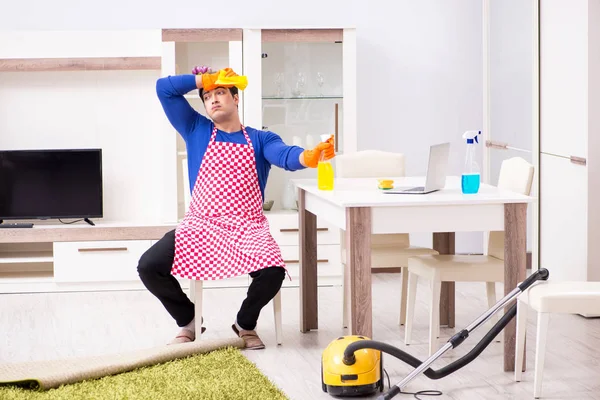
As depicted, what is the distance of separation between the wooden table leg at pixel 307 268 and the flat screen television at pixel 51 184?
5.79 ft

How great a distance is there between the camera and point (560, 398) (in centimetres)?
331

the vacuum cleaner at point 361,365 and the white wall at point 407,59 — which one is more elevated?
the white wall at point 407,59

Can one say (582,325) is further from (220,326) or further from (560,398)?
(220,326)

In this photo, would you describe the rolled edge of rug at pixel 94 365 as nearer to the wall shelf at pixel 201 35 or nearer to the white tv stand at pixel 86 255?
the white tv stand at pixel 86 255

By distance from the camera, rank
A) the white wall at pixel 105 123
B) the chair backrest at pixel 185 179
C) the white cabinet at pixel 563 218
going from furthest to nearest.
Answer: the white wall at pixel 105 123 → the chair backrest at pixel 185 179 → the white cabinet at pixel 563 218

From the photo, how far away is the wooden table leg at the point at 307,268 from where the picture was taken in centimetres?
450

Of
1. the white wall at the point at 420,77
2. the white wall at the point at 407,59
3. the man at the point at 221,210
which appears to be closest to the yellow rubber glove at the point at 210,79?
the man at the point at 221,210

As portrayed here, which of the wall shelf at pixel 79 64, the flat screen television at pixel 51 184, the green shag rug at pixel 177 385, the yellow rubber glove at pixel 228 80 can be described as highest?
the wall shelf at pixel 79 64

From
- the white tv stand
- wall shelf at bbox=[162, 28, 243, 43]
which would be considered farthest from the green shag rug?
wall shelf at bbox=[162, 28, 243, 43]

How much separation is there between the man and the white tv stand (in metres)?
1.36

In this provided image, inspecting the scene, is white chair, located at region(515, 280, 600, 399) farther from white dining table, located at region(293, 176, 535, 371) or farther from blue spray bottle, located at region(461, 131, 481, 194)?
blue spray bottle, located at region(461, 131, 481, 194)

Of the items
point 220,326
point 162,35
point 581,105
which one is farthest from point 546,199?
point 162,35

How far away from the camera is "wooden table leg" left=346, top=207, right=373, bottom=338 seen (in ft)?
11.5

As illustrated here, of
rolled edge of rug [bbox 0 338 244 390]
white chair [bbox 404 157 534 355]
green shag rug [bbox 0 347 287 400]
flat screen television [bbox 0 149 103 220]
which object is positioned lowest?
green shag rug [bbox 0 347 287 400]
